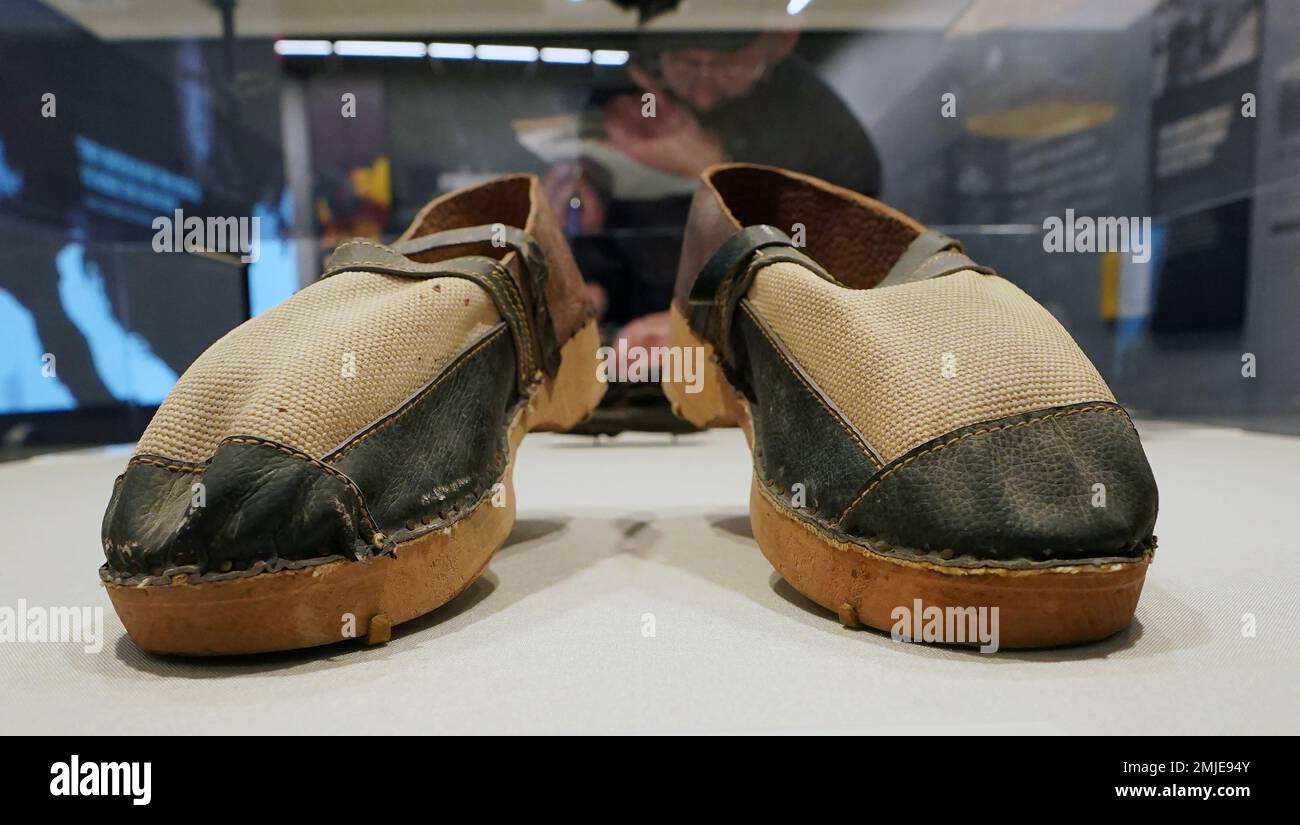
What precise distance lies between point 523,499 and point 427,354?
0.68m

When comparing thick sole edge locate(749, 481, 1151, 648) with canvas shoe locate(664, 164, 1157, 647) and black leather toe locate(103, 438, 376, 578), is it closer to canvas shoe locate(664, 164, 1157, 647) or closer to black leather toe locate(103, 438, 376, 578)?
canvas shoe locate(664, 164, 1157, 647)

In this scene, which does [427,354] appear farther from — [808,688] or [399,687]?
[808,688]

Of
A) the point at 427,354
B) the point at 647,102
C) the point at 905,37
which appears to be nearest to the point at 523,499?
the point at 427,354

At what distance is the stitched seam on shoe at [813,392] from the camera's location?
0.64 meters

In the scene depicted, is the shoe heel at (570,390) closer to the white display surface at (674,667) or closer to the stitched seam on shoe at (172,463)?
the white display surface at (674,667)

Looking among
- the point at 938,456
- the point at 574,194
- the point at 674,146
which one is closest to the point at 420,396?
the point at 938,456

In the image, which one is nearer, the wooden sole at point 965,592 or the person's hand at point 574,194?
the wooden sole at point 965,592

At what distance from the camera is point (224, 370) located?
66cm

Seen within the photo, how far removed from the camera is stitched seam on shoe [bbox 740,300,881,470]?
641 mm

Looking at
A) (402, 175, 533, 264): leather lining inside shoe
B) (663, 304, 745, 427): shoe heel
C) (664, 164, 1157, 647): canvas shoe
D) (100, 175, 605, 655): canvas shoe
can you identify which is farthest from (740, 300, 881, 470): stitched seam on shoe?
(402, 175, 533, 264): leather lining inside shoe

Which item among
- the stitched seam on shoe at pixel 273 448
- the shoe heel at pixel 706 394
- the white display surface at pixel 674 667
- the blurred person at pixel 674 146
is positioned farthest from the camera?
the blurred person at pixel 674 146

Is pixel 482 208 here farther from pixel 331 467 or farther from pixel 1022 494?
pixel 1022 494

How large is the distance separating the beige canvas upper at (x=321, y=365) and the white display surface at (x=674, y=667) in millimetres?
176

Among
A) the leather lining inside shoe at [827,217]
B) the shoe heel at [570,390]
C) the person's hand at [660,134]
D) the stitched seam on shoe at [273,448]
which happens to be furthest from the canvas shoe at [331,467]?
the person's hand at [660,134]
